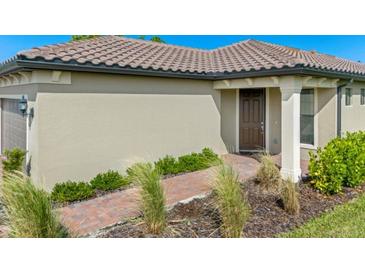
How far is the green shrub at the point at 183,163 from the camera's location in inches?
376

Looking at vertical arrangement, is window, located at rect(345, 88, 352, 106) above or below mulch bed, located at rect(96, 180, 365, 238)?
above

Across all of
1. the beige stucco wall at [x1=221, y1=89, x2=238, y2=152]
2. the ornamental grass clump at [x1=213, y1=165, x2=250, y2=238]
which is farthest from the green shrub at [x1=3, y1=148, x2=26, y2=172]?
the beige stucco wall at [x1=221, y1=89, x2=238, y2=152]

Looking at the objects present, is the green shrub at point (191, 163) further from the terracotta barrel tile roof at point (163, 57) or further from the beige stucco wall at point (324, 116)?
the beige stucco wall at point (324, 116)

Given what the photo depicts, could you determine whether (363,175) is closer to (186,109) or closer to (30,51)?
(186,109)

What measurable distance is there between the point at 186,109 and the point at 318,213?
592cm

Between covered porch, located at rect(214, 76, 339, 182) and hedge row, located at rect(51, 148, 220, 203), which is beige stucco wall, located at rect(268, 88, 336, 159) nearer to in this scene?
covered porch, located at rect(214, 76, 339, 182)

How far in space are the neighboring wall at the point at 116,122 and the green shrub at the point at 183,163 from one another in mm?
333

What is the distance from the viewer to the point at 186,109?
10648 mm

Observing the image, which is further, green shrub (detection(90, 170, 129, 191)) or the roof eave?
green shrub (detection(90, 170, 129, 191))

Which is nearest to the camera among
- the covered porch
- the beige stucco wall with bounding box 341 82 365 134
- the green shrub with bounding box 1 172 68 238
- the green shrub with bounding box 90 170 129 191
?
the green shrub with bounding box 1 172 68 238

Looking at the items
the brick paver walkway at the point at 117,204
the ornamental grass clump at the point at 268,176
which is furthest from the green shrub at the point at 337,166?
the brick paver walkway at the point at 117,204

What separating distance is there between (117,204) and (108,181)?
4.65ft

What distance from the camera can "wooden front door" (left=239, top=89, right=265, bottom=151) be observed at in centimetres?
1246

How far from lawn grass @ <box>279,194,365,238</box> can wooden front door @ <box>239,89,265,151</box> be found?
5953 mm
